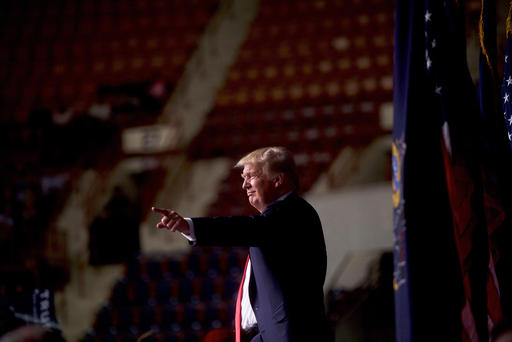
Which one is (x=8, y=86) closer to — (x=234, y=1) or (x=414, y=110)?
(x=234, y=1)

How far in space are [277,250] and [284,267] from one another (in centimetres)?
6

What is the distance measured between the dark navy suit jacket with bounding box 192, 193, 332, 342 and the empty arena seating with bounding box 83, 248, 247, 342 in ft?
11.6

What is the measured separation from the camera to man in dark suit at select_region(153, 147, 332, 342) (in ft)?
6.17

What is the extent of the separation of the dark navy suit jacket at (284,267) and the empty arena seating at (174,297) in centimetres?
354

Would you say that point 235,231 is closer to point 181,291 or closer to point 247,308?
point 247,308

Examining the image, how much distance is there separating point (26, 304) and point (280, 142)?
5399 mm

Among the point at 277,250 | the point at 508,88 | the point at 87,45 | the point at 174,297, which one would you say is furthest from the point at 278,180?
the point at 87,45

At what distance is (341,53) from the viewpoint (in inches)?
349

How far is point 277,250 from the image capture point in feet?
6.41

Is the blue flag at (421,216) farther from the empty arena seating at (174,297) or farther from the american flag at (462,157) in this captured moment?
the empty arena seating at (174,297)

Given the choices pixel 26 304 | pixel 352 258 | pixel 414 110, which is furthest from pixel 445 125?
pixel 352 258

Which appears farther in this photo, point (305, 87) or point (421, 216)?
point (305, 87)

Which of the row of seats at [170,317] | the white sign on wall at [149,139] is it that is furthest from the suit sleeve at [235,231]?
the white sign on wall at [149,139]

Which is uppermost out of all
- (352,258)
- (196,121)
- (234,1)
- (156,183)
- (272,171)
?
(234,1)
